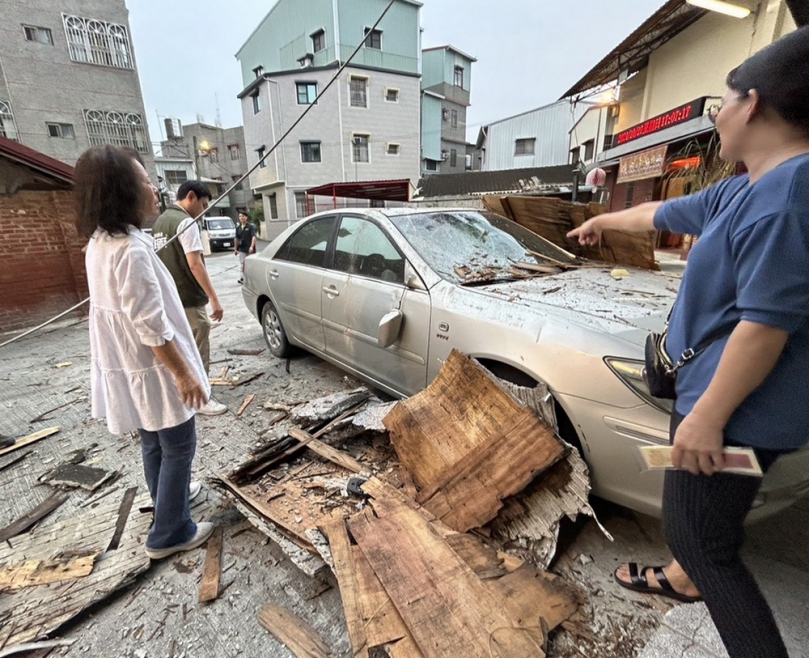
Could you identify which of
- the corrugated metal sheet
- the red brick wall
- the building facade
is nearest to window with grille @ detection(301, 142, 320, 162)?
the corrugated metal sheet

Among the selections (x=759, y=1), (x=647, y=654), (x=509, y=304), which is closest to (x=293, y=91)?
(x=759, y=1)

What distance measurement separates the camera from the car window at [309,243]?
341cm

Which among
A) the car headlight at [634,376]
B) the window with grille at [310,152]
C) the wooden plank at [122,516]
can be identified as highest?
the window with grille at [310,152]

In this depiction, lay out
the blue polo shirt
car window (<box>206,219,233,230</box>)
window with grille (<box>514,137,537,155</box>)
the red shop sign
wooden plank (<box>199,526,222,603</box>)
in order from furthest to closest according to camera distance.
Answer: window with grille (<box>514,137,537,155</box>) → car window (<box>206,219,233,230</box>) → the red shop sign → wooden plank (<box>199,526,222,603</box>) → the blue polo shirt

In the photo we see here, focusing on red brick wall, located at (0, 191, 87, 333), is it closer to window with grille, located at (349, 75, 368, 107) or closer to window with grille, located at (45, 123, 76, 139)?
window with grille, located at (45, 123, 76, 139)

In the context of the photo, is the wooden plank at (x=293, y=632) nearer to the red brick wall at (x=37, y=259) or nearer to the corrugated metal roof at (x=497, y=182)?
the red brick wall at (x=37, y=259)

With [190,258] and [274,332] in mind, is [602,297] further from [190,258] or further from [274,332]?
[274,332]

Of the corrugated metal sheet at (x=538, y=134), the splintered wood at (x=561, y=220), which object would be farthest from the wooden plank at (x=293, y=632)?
the corrugated metal sheet at (x=538, y=134)

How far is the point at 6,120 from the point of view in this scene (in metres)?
17.3

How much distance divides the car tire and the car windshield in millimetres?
1898

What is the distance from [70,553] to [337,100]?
894 inches

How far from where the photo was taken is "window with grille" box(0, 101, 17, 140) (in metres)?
17.2

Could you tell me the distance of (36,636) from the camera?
4.88 feet

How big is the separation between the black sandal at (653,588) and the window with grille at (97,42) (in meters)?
26.3
